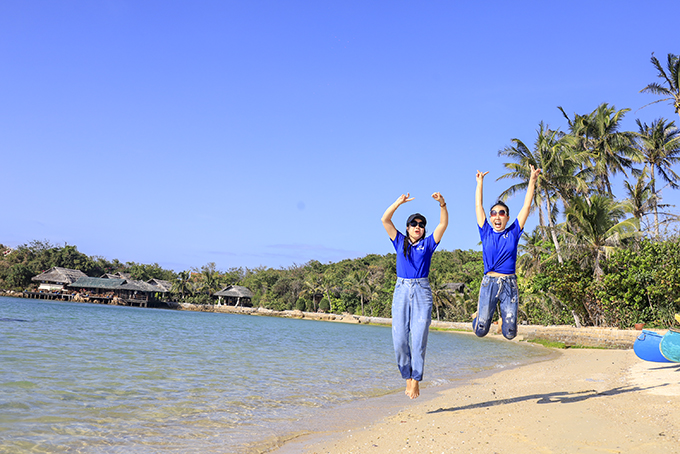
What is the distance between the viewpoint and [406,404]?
321 inches

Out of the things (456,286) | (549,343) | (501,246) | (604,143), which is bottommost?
(549,343)

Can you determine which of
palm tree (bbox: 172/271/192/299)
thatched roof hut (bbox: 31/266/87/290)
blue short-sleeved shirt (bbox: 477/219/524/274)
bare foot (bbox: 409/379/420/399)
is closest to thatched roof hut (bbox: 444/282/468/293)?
palm tree (bbox: 172/271/192/299)

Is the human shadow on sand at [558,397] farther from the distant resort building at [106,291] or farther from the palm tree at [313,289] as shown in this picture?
the distant resort building at [106,291]

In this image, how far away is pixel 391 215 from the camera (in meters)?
5.23

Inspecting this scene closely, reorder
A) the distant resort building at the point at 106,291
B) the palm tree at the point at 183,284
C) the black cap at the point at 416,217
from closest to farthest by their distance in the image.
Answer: the black cap at the point at 416,217 → the distant resort building at the point at 106,291 → the palm tree at the point at 183,284

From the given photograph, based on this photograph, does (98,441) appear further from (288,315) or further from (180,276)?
(180,276)

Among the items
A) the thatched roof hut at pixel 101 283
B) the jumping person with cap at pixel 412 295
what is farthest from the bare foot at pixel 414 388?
the thatched roof hut at pixel 101 283

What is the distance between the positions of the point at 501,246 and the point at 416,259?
120cm

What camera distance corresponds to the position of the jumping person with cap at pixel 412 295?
5.08m

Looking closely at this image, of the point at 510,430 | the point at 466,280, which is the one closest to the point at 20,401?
the point at 510,430

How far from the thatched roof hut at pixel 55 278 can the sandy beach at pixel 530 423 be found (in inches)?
3303

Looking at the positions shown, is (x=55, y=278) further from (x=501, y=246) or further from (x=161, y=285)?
(x=501, y=246)

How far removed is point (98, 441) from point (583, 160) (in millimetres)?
32750

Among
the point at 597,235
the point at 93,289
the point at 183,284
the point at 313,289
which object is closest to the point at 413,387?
the point at 597,235
